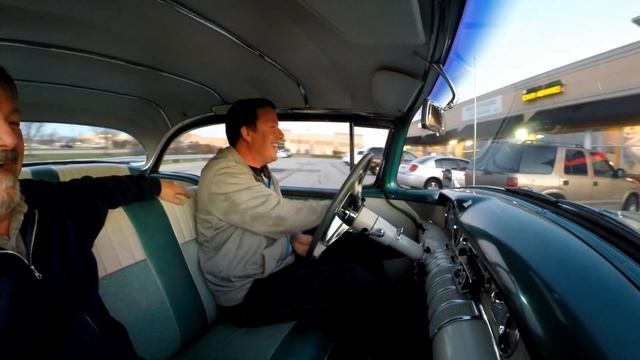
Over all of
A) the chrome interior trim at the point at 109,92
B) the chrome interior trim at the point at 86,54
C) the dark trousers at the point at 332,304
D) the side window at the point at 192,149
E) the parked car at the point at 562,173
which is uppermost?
the chrome interior trim at the point at 86,54

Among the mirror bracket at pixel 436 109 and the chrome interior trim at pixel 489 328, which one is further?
the mirror bracket at pixel 436 109

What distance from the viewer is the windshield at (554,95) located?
100cm

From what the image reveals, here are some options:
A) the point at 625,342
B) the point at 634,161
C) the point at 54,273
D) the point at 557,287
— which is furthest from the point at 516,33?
the point at 54,273

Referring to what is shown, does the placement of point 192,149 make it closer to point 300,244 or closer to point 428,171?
point 300,244

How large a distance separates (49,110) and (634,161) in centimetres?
303

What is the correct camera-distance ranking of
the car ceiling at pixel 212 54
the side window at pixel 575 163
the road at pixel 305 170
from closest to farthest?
the side window at pixel 575 163 < the car ceiling at pixel 212 54 < the road at pixel 305 170

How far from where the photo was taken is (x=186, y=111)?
2955mm

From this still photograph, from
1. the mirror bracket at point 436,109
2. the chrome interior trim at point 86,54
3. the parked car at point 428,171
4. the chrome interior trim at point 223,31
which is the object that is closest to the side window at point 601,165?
the mirror bracket at point 436,109

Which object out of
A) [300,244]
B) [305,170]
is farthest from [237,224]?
[305,170]

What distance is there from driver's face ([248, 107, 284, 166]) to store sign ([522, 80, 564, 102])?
1.18m

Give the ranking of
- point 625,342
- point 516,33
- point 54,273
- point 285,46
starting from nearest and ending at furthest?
point 625,342
point 54,273
point 516,33
point 285,46

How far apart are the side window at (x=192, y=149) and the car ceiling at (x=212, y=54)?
0.38 meters

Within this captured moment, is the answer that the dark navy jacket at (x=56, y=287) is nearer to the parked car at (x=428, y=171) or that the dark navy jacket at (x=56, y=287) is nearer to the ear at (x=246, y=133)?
the ear at (x=246, y=133)

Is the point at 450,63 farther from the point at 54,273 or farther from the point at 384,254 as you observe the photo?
the point at 54,273
